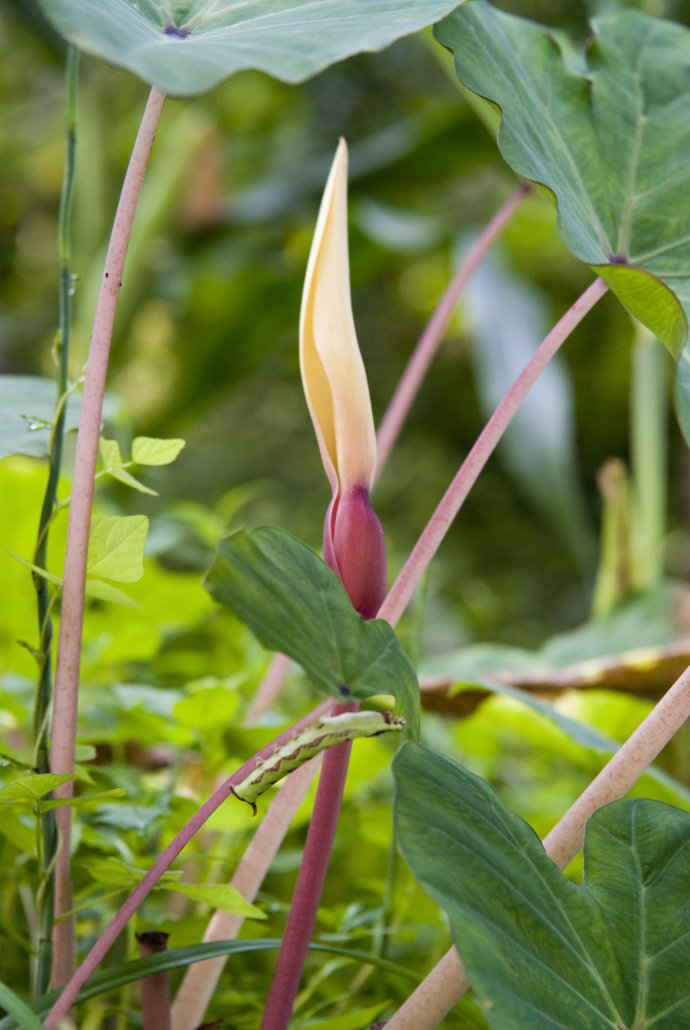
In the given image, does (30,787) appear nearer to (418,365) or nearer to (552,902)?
(552,902)

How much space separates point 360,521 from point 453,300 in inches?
6.2

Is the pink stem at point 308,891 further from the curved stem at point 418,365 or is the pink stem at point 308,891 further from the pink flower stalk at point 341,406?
the curved stem at point 418,365

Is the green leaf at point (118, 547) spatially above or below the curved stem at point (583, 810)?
above

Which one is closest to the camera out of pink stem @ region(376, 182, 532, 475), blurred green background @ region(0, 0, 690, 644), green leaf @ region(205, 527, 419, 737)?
green leaf @ region(205, 527, 419, 737)

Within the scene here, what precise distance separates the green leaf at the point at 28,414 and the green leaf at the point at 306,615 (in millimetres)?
76

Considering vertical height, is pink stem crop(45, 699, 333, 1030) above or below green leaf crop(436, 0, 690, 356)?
below

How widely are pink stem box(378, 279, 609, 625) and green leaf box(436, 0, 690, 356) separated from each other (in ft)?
0.09

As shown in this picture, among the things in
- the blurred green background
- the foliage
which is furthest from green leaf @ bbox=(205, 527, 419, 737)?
the blurred green background

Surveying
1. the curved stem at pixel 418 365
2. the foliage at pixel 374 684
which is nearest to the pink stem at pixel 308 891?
the foliage at pixel 374 684

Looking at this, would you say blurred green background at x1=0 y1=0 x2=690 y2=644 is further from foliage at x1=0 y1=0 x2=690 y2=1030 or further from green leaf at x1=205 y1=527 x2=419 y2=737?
green leaf at x1=205 y1=527 x2=419 y2=737

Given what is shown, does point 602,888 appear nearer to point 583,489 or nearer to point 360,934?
point 360,934

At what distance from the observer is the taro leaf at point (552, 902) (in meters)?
0.16

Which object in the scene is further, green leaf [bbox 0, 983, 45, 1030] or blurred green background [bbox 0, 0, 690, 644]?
blurred green background [bbox 0, 0, 690, 644]

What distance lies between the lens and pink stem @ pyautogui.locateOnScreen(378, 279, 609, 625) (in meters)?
0.23
